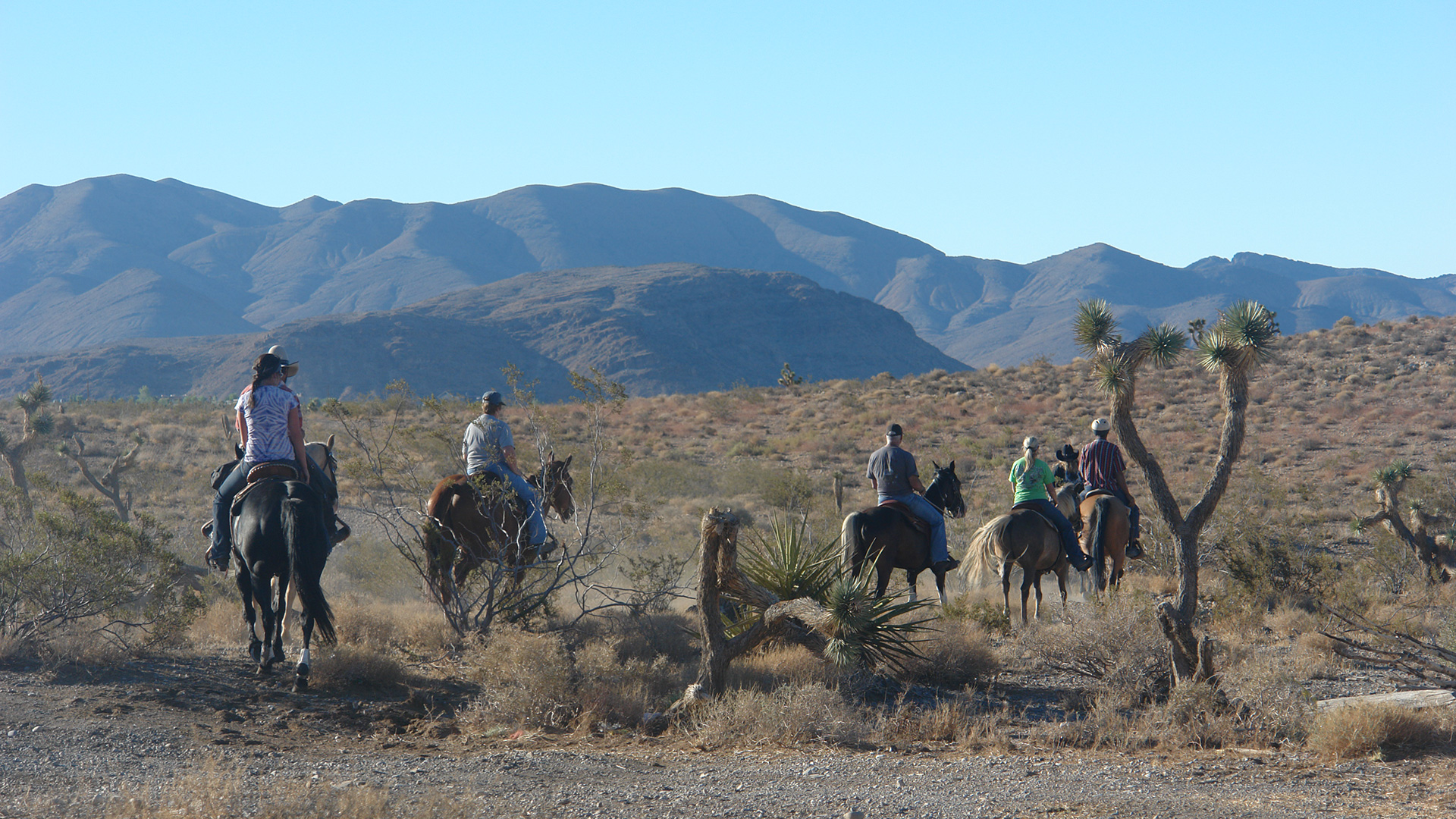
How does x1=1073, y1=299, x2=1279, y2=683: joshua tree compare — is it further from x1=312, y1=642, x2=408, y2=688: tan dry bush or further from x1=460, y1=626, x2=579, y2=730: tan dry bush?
x1=312, y1=642, x2=408, y2=688: tan dry bush

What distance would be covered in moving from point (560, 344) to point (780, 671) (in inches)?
4432

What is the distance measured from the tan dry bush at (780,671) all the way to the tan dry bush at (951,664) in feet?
2.71

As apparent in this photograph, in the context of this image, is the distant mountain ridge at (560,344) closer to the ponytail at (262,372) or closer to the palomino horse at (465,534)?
the palomino horse at (465,534)

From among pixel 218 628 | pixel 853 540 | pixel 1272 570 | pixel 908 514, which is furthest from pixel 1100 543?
pixel 218 628

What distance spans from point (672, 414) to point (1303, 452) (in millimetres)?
22250

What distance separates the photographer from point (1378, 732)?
6457 millimetres

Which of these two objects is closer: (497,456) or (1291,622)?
(497,456)

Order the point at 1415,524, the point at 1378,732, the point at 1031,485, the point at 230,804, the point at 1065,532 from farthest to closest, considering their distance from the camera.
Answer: the point at 1415,524 → the point at 1031,485 → the point at 1065,532 → the point at 1378,732 → the point at 230,804

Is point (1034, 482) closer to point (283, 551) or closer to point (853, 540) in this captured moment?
point (853, 540)

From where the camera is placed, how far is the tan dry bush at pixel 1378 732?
6.45 metres

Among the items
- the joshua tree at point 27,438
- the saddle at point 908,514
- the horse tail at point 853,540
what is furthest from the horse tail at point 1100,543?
the joshua tree at point 27,438

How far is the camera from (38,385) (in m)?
23.9

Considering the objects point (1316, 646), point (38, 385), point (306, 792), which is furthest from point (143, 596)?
point (38, 385)

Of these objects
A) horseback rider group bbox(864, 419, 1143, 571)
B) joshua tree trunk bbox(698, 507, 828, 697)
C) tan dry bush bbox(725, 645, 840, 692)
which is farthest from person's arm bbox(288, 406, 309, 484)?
horseback rider group bbox(864, 419, 1143, 571)
